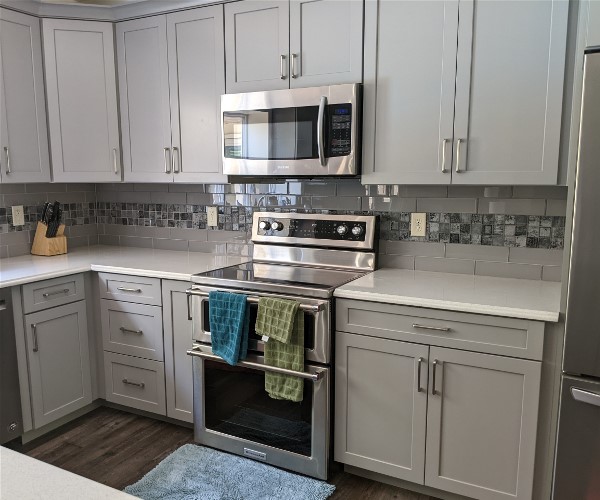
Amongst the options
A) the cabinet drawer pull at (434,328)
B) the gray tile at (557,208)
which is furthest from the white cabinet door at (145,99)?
the gray tile at (557,208)

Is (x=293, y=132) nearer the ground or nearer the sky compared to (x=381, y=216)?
nearer the sky

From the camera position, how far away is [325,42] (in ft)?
7.91

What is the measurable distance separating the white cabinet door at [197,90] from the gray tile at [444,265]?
1.13m

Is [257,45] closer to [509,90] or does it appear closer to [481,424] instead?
[509,90]

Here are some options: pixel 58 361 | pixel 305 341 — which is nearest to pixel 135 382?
pixel 58 361

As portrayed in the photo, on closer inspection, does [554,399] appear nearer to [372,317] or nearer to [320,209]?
[372,317]

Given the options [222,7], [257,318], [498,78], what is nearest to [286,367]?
[257,318]

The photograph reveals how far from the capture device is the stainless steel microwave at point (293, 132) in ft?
7.77

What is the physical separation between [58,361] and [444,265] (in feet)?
6.72

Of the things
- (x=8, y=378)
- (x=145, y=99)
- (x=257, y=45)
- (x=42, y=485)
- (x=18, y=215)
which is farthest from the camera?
(x=18, y=215)

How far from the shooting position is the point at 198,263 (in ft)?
9.43

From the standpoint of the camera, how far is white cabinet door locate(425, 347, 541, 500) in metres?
1.93

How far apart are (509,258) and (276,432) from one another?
1.35 meters

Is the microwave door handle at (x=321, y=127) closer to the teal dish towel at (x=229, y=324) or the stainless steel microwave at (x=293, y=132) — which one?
the stainless steel microwave at (x=293, y=132)
